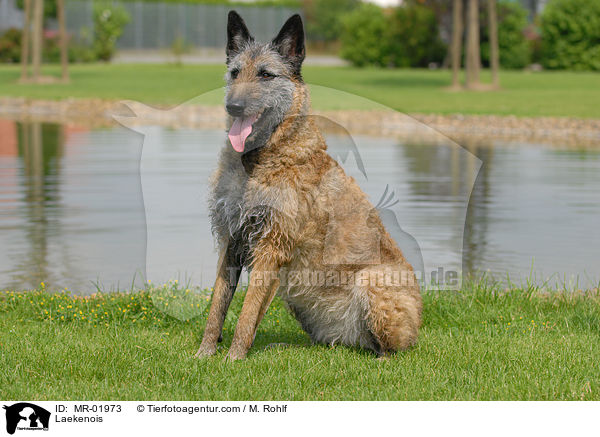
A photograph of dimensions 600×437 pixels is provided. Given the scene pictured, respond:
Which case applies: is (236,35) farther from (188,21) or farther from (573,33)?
(188,21)

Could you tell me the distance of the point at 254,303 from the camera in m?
5.80

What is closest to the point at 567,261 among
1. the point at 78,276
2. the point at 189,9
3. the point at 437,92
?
the point at 78,276

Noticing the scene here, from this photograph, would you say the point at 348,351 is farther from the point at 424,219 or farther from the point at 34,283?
the point at 424,219

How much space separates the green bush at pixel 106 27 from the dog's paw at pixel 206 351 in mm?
62482

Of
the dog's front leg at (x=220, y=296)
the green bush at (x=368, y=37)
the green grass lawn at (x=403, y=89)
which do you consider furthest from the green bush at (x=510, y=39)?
the dog's front leg at (x=220, y=296)

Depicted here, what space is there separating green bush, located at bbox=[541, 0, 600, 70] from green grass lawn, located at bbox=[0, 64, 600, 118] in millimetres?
6932

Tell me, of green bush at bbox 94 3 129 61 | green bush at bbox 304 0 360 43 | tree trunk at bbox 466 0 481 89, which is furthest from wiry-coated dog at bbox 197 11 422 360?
green bush at bbox 304 0 360 43

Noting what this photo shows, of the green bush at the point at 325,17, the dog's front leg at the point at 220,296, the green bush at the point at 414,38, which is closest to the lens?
the dog's front leg at the point at 220,296

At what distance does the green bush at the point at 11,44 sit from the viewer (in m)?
60.2

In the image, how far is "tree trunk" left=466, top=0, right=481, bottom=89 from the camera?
35.9 metres

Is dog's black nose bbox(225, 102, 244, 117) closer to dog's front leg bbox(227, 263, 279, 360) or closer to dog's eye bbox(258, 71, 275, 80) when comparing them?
dog's eye bbox(258, 71, 275, 80)

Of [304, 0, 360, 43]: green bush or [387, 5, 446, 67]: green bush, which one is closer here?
[387, 5, 446, 67]: green bush

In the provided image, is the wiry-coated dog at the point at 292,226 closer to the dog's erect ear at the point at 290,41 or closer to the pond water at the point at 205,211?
the dog's erect ear at the point at 290,41
